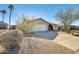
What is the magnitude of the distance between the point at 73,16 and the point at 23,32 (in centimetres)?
67

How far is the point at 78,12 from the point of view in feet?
6.28

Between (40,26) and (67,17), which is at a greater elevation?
(67,17)

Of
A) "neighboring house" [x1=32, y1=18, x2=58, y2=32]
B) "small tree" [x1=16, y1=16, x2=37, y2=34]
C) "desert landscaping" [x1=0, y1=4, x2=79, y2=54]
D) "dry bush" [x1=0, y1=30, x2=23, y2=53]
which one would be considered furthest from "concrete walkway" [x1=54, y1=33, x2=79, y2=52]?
"dry bush" [x1=0, y1=30, x2=23, y2=53]

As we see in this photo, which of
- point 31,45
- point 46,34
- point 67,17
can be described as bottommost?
point 31,45

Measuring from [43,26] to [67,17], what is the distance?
328 millimetres

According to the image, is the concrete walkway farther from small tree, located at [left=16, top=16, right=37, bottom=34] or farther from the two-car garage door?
small tree, located at [left=16, top=16, right=37, bottom=34]

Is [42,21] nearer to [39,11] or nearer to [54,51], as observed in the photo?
[39,11]

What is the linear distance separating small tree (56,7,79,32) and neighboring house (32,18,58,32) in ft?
0.35

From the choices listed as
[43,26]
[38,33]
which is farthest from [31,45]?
[43,26]

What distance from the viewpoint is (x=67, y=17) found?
6.31 ft

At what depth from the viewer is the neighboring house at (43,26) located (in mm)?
1930

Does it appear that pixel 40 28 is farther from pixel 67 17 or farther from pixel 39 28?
pixel 67 17

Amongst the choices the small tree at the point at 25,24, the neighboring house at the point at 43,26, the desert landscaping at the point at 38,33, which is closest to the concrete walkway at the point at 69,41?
the desert landscaping at the point at 38,33
